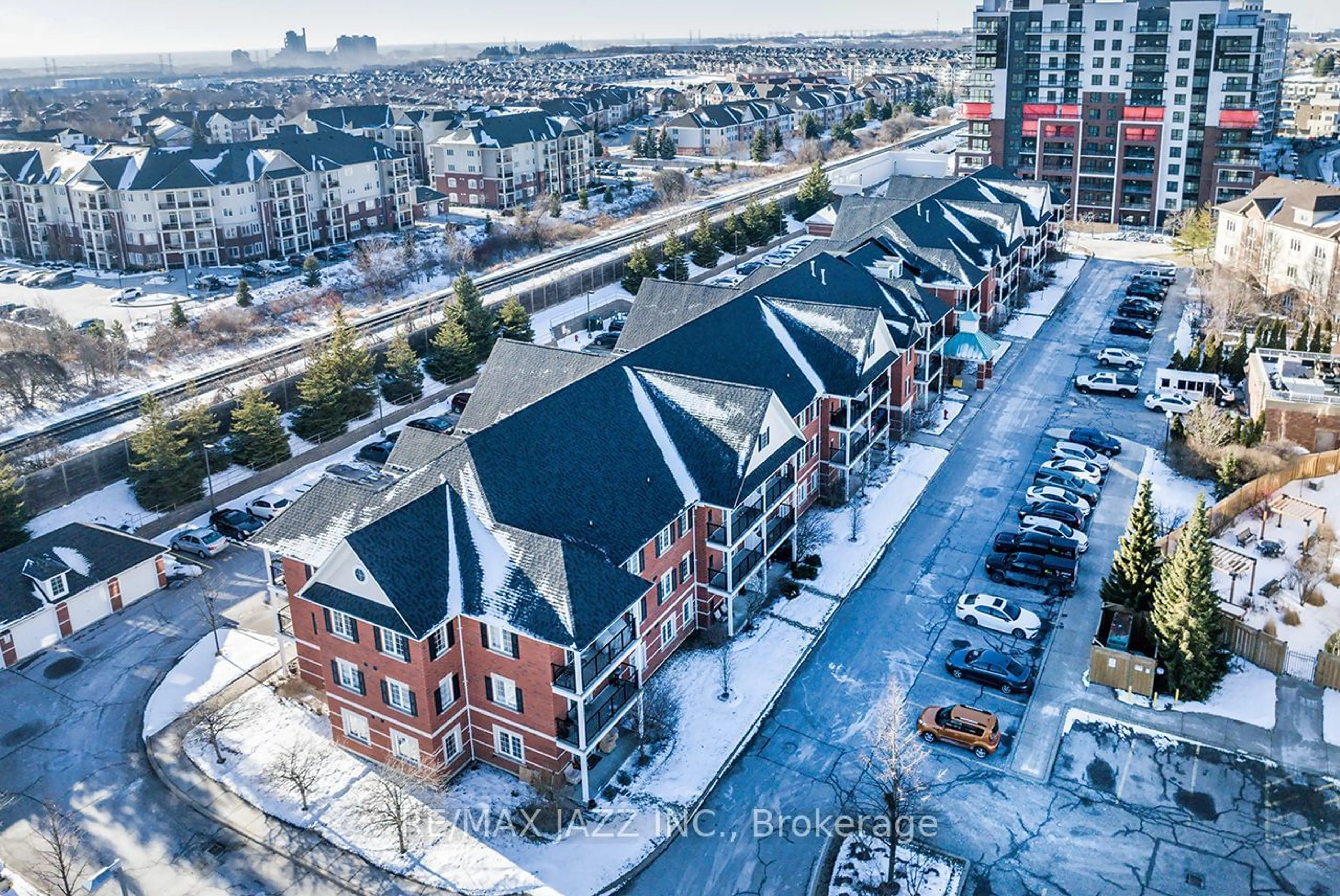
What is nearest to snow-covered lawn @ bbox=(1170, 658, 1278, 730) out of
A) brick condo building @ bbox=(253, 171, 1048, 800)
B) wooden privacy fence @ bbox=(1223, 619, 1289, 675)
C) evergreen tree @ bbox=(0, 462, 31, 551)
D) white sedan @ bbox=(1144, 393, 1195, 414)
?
wooden privacy fence @ bbox=(1223, 619, 1289, 675)

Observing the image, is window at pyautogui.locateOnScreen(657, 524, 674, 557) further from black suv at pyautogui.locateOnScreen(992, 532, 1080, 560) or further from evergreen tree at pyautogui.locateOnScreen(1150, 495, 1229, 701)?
evergreen tree at pyautogui.locateOnScreen(1150, 495, 1229, 701)

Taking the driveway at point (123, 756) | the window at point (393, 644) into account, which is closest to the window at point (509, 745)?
the window at point (393, 644)

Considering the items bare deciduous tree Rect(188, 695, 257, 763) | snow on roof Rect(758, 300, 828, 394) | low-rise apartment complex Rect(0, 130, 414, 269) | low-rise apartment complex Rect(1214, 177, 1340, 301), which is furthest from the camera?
low-rise apartment complex Rect(0, 130, 414, 269)

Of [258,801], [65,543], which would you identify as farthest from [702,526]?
[65,543]

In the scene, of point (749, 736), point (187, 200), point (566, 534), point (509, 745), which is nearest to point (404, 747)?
point (509, 745)

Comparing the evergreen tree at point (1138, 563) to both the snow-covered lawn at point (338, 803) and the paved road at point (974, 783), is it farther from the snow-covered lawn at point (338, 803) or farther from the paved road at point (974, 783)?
the snow-covered lawn at point (338, 803)
